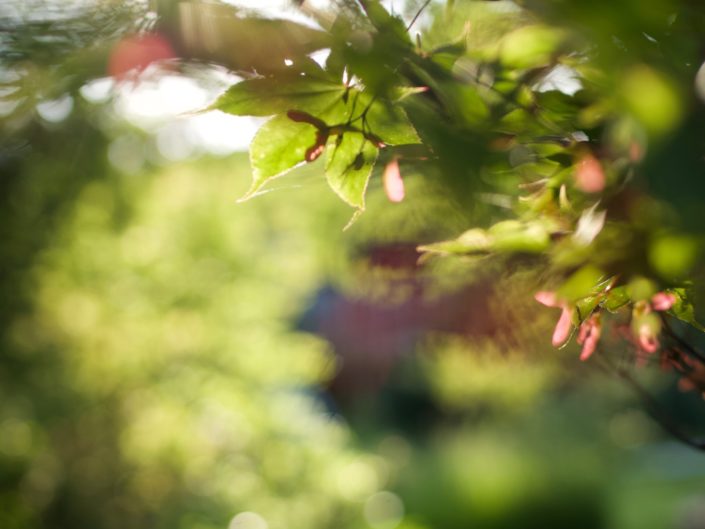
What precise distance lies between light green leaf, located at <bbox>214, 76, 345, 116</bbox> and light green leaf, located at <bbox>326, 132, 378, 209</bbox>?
3 centimetres

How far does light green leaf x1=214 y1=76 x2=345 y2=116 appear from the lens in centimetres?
42

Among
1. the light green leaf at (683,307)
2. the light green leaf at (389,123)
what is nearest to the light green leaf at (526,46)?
the light green leaf at (389,123)

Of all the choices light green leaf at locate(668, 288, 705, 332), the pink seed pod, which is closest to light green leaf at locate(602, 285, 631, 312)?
light green leaf at locate(668, 288, 705, 332)

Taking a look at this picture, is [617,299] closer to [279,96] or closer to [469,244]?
[469,244]

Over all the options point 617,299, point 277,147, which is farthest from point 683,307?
point 277,147

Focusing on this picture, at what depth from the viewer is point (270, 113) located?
44cm

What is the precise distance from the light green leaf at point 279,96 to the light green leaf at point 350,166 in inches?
1.2

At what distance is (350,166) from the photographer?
1.55 ft

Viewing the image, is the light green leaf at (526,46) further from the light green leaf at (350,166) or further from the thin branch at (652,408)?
the thin branch at (652,408)

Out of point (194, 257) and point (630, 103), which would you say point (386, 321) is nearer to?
point (194, 257)

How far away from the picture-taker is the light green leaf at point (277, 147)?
451 millimetres

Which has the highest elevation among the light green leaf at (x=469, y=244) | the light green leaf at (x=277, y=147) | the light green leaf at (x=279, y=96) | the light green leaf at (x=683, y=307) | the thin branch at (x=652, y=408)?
the light green leaf at (x=279, y=96)

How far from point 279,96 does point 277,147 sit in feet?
0.12

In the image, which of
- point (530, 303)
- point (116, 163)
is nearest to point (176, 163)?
point (116, 163)
